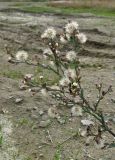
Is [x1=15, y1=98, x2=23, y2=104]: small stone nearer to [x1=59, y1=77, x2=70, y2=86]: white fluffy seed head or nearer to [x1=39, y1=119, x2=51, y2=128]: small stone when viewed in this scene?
[x1=39, y1=119, x2=51, y2=128]: small stone

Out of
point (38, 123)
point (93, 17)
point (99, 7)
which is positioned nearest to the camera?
point (38, 123)

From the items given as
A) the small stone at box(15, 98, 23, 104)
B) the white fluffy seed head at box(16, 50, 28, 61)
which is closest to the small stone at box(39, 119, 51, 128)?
the small stone at box(15, 98, 23, 104)

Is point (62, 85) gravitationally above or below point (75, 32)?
below

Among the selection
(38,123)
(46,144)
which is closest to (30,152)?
(46,144)

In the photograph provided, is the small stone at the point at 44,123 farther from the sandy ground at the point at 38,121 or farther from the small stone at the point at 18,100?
the small stone at the point at 18,100

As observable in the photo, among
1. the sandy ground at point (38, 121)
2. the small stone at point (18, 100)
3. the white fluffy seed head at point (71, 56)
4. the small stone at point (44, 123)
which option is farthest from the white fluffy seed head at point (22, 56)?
the small stone at point (18, 100)

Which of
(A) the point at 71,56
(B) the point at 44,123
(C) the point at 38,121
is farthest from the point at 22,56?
(C) the point at 38,121

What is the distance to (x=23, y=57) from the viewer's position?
6.07 m

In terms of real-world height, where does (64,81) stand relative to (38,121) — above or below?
above

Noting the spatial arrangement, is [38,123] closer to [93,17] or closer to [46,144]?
[46,144]

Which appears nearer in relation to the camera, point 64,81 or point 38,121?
point 64,81

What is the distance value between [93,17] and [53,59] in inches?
1002

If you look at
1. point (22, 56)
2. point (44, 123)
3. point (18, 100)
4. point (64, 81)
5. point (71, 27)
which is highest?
point (71, 27)

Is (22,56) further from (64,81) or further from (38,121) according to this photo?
(38,121)
